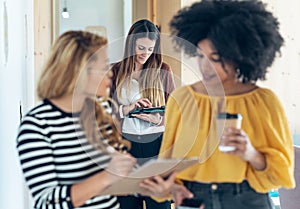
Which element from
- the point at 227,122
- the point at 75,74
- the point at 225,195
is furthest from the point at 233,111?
the point at 75,74

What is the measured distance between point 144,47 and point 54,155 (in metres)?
0.29

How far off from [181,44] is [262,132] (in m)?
0.21

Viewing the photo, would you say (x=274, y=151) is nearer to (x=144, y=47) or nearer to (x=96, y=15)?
(x=144, y=47)

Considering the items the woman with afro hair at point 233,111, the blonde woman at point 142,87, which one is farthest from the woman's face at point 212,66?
the blonde woman at point 142,87

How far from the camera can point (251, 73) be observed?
2.32 feet

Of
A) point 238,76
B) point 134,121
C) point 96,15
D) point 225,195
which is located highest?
point 96,15

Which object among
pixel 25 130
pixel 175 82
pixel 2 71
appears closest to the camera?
pixel 25 130

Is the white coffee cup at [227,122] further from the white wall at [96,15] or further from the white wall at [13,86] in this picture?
the white wall at [13,86]

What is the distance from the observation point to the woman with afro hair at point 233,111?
2.27 feet

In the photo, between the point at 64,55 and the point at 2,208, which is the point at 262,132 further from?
the point at 2,208

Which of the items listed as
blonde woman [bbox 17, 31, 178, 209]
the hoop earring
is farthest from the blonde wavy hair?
the hoop earring

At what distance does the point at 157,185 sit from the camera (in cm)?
70

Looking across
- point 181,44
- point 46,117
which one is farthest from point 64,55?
point 181,44

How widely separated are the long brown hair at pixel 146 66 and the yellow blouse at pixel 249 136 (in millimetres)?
145
